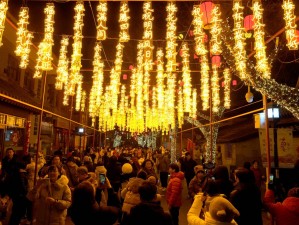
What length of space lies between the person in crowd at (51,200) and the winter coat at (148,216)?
256cm

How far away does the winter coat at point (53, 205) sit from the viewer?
527 cm

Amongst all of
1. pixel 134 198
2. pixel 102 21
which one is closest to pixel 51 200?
pixel 134 198

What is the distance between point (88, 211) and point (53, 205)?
222cm

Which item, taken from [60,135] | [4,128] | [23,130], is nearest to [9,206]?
[4,128]

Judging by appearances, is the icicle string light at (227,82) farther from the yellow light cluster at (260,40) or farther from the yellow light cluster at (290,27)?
the yellow light cluster at (290,27)

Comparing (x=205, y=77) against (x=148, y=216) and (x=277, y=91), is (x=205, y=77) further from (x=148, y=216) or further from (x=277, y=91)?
(x=148, y=216)

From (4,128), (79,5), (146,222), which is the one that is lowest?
(146,222)

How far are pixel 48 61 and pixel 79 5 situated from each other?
1.96m

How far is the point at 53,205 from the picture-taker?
205 inches

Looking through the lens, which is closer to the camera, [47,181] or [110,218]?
[110,218]

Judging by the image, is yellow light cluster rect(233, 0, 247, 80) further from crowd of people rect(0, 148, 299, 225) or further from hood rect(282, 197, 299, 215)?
hood rect(282, 197, 299, 215)

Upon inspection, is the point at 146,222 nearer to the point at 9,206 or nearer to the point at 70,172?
the point at 70,172

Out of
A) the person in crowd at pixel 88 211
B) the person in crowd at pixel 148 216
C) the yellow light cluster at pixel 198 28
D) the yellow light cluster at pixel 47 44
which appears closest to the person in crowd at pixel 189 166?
the yellow light cluster at pixel 198 28

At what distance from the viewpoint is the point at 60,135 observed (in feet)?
87.8
